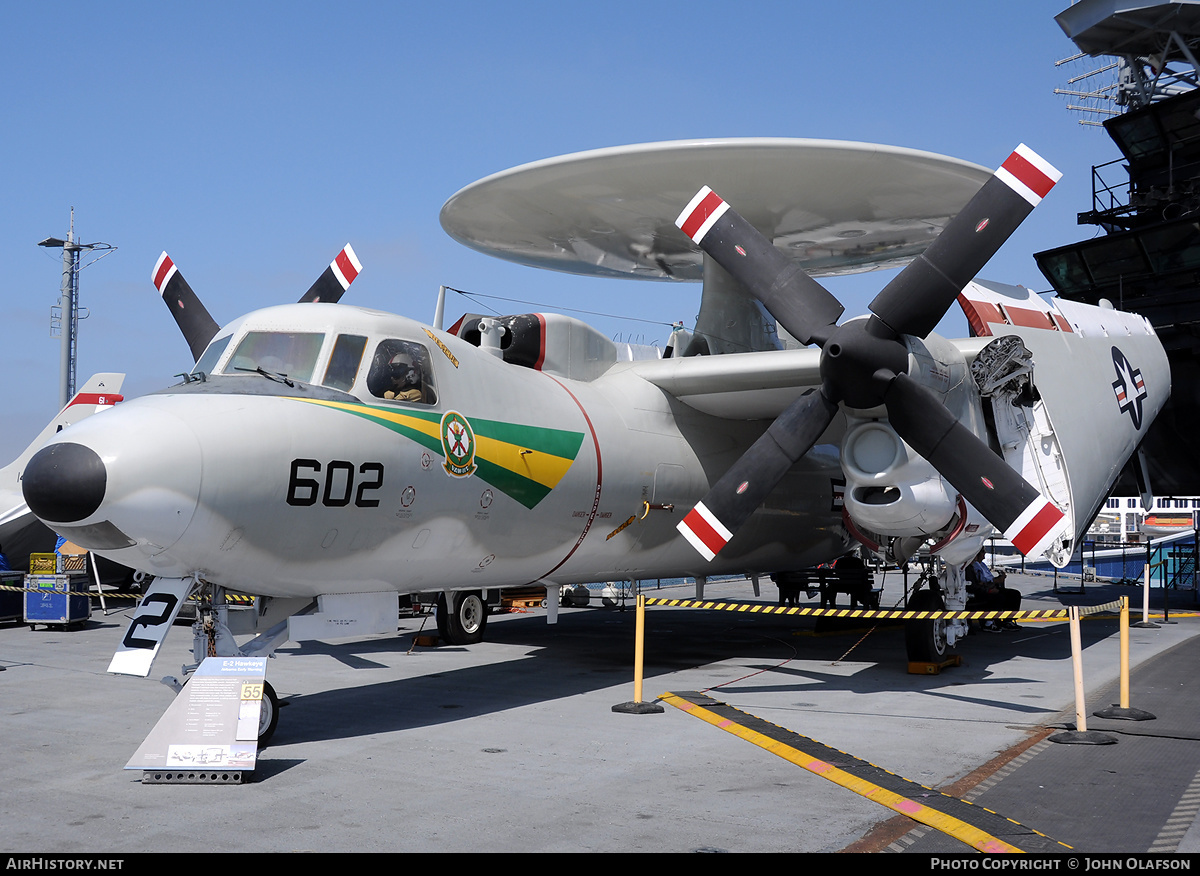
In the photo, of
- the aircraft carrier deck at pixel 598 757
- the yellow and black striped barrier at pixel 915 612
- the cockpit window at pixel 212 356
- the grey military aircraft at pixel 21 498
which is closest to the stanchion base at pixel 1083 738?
the aircraft carrier deck at pixel 598 757

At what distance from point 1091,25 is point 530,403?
3002 centimetres

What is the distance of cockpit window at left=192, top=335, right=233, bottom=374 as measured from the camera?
920cm

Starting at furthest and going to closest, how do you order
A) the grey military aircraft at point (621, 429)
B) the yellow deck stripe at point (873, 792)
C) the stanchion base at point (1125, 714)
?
the stanchion base at point (1125, 714) → the grey military aircraft at point (621, 429) → the yellow deck stripe at point (873, 792)

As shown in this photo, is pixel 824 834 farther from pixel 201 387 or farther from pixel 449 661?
pixel 449 661

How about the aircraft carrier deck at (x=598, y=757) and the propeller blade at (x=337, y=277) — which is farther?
the propeller blade at (x=337, y=277)

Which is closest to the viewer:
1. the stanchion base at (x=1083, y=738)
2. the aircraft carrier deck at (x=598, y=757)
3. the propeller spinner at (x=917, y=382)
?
the aircraft carrier deck at (x=598, y=757)

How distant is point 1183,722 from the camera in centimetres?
997

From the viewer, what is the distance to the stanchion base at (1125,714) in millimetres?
10023

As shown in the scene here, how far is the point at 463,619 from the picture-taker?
55.3ft

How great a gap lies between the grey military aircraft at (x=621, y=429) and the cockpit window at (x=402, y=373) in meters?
0.03

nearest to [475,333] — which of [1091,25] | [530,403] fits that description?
[530,403]

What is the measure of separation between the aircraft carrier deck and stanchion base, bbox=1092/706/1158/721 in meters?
0.17

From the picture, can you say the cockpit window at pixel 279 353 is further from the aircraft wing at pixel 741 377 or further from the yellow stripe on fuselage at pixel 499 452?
the aircraft wing at pixel 741 377

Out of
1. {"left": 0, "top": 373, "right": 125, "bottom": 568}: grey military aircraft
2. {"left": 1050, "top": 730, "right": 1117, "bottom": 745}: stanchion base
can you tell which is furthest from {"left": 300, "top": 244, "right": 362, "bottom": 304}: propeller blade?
{"left": 0, "top": 373, "right": 125, "bottom": 568}: grey military aircraft
